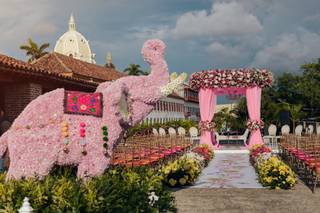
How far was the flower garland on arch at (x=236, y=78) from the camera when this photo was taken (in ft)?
61.6

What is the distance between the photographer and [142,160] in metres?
11.5

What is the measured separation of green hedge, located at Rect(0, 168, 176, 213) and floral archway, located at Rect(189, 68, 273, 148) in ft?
44.1

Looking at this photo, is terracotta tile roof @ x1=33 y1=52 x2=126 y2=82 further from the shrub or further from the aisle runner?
the shrub

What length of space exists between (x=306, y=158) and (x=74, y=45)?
6814 cm

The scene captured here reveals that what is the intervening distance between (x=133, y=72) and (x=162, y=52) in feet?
164

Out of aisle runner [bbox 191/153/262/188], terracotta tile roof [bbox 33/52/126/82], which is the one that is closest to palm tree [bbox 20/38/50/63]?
terracotta tile roof [bbox 33/52/126/82]

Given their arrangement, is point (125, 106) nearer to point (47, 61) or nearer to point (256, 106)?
point (256, 106)

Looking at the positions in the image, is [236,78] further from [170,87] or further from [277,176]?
[170,87]

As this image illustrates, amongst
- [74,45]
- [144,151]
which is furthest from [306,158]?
[74,45]

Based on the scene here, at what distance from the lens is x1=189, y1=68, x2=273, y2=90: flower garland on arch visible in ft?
61.6

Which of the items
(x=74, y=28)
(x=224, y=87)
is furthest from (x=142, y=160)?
(x=74, y=28)

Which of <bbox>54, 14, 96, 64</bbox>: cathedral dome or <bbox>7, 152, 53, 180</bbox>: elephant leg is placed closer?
<bbox>7, 152, 53, 180</bbox>: elephant leg

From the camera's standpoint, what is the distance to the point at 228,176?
1170 centimetres

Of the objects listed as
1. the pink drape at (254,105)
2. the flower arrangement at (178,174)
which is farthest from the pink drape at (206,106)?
the flower arrangement at (178,174)
